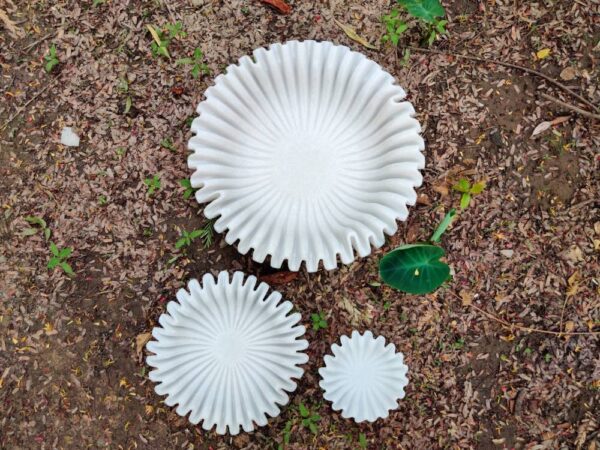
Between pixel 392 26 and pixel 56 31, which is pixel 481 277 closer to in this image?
pixel 392 26

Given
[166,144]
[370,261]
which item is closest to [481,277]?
[370,261]

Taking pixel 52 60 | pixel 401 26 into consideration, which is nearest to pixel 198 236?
pixel 52 60

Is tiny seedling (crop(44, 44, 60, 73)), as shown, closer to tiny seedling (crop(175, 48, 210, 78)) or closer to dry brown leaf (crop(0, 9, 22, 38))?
dry brown leaf (crop(0, 9, 22, 38))

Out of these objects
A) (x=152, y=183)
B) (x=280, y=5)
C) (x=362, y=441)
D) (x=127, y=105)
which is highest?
(x=280, y=5)

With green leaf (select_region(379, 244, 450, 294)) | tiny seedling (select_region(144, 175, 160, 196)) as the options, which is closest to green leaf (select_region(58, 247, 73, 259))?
tiny seedling (select_region(144, 175, 160, 196))

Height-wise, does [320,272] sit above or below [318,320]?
above

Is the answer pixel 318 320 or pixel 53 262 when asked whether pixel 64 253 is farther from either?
pixel 318 320
